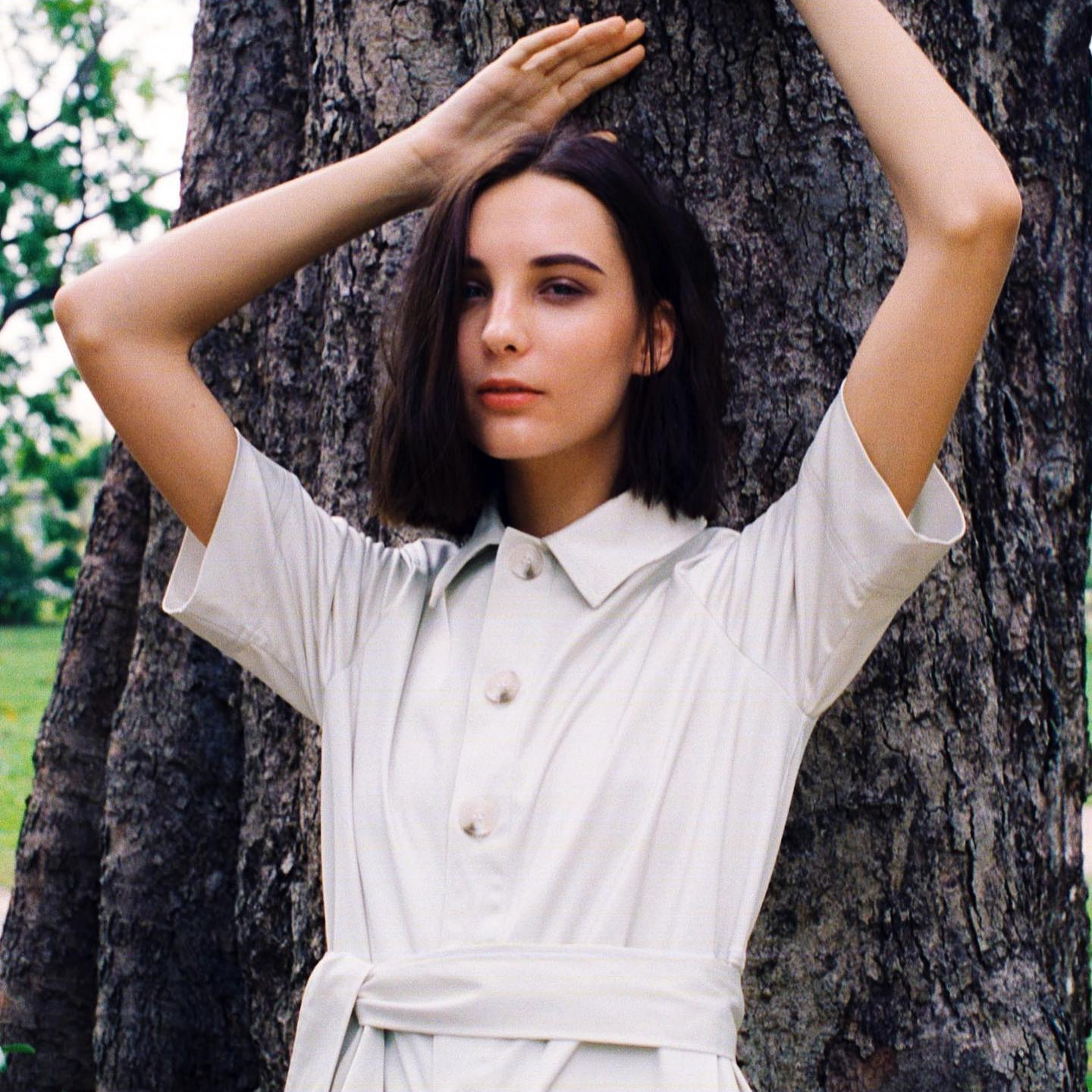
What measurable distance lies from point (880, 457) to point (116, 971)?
2497 millimetres

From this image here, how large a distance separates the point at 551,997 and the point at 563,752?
0.30 m

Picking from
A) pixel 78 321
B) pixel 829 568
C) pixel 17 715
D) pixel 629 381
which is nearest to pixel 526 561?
pixel 629 381

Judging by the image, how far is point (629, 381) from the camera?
6.85 feet

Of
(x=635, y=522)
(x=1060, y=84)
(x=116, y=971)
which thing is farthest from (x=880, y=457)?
(x=116, y=971)

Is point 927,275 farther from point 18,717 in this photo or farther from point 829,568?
point 18,717

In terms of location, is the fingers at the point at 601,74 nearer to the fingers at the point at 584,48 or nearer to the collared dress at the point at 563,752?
the fingers at the point at 584,48

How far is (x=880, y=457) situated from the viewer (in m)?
1.79

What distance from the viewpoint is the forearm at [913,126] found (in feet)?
5.75

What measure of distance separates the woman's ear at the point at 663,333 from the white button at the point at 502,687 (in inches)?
19.3

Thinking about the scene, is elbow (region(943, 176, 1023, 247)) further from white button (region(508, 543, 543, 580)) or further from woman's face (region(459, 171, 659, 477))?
white button (region(508, 543, 543, 580))

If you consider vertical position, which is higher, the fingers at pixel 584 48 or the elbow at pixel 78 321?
the fingers at pixel 584 48

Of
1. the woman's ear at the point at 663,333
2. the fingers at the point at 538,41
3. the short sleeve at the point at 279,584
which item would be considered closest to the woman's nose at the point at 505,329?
the woman's ear at the point at 663,333

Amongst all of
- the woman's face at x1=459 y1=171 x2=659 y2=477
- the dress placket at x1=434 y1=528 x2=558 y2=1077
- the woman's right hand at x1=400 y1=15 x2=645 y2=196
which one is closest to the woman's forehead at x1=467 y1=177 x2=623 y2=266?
the woman's face at x1=459 y1=171 x2=659 y2=477

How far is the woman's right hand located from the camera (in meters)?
2.16
